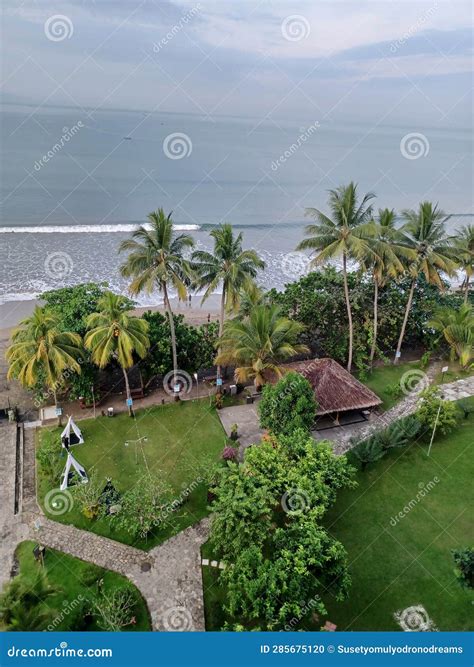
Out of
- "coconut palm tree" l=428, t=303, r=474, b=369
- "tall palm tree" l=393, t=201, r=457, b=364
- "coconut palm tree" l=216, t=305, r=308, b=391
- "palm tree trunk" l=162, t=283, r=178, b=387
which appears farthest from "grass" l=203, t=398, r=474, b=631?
"palm tree trunk" l=162, t=283, r=178, b=387

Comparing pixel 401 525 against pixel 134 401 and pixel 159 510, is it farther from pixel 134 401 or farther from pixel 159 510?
pixel 134 401

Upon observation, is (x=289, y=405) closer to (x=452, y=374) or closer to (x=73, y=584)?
(x=73, y=584)

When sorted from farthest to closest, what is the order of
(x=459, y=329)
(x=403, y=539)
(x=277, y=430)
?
(x=459, y=329), (x=277, y=430), (x=403, y=539)

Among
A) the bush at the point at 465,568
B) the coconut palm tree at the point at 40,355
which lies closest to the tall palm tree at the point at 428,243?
the bush at the point at 465,568

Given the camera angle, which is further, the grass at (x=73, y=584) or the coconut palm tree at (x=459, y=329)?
the coconut palm tree at (x=459, y=329)

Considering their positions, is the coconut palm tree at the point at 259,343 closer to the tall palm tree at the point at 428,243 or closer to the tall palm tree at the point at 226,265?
the tall palm tree at the point at 226,265

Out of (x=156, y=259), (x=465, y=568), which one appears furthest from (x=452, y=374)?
(x=156, y=259)

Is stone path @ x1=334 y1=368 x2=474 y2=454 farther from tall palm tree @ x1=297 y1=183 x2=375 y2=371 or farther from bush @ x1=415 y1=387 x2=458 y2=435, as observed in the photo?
tall palm tree @ x1=297 y1=183 x2=375 y2=371
